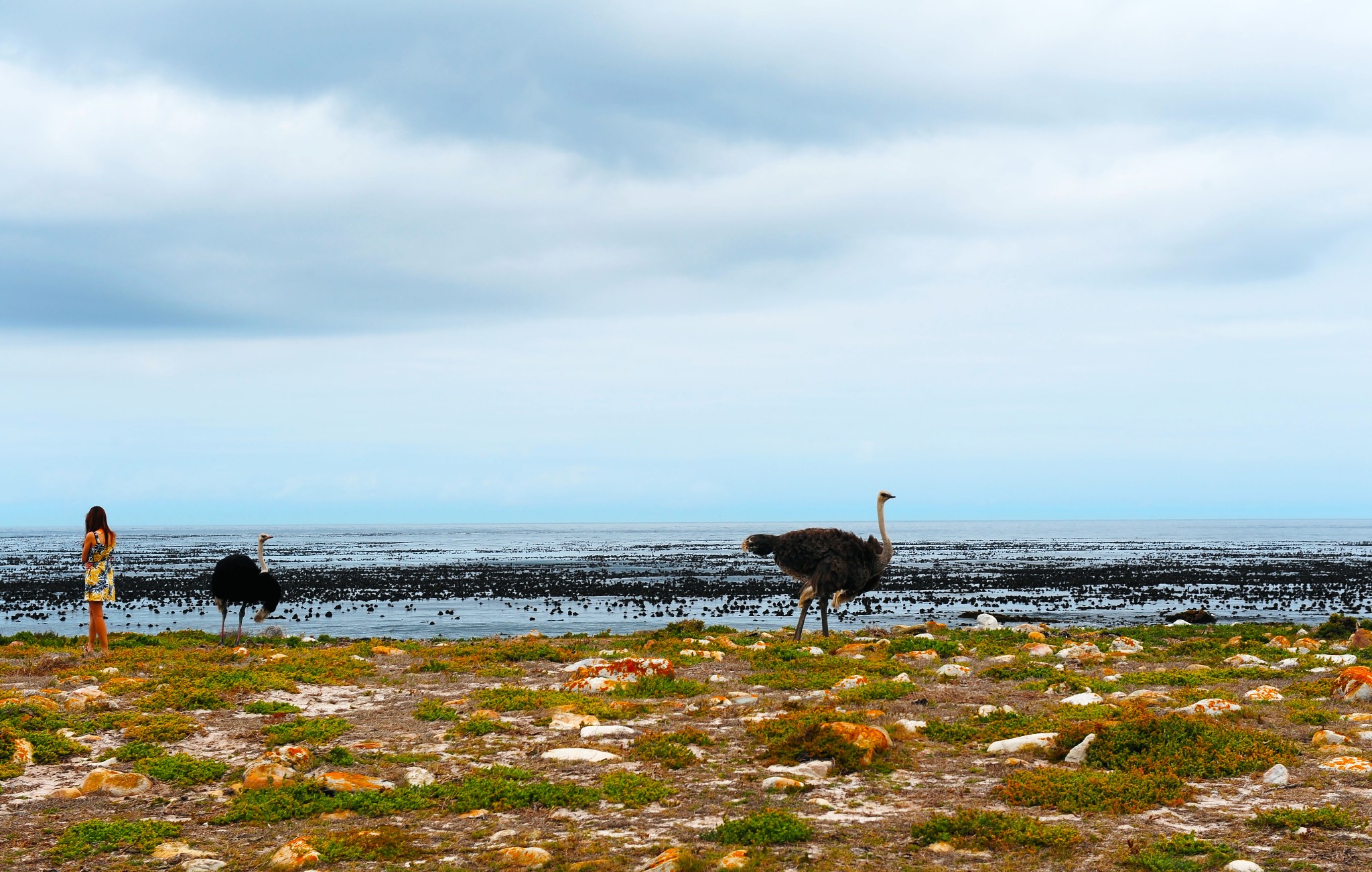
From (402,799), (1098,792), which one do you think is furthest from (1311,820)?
(402,799)

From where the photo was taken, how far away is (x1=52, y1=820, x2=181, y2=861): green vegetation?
23.1ft

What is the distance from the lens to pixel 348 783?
832 centimetres

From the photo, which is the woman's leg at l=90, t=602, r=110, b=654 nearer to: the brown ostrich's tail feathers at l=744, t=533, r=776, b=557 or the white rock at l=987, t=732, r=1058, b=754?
the brown ostrich's tail feathers at l=744, t=533, r=776, b=557

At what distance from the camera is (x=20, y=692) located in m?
12.5

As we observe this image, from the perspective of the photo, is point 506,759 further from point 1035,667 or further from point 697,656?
point 1035,667

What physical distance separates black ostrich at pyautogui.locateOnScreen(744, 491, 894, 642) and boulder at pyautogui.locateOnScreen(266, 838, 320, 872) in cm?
1438

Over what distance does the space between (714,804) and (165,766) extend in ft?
17.2

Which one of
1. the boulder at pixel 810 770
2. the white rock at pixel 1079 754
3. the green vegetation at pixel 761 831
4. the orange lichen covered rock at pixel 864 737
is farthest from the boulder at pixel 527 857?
the white rock at pixel 1079 754

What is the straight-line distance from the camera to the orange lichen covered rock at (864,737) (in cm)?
906

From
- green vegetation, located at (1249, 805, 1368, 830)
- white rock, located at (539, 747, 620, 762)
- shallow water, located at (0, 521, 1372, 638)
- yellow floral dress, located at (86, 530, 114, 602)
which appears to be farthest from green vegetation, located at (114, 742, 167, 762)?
shallow water, located at (0, 521, 1372, 638)

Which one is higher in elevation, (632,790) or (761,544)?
(761,544)

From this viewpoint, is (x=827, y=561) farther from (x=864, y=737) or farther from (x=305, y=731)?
(x=305, y=731)

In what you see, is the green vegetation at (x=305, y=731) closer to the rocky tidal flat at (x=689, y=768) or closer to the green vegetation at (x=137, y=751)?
the rocky tidal flat at (x=689, y=768)

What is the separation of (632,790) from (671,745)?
1.28 metres
